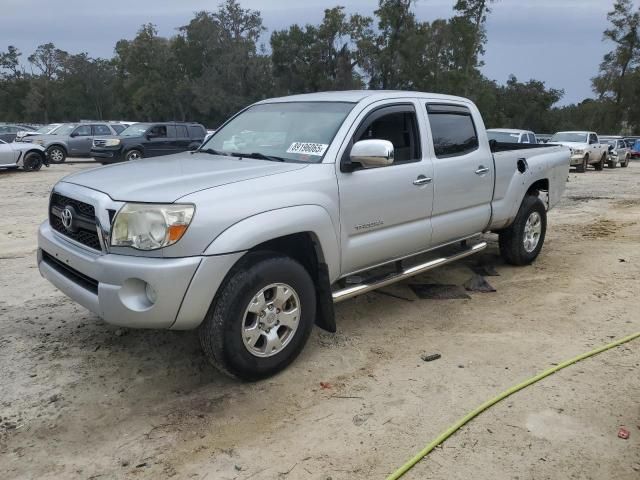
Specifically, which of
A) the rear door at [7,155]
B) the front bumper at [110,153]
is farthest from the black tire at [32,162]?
the front bumper at [110,153]

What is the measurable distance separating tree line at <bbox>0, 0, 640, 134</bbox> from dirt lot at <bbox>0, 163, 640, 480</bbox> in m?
36.7

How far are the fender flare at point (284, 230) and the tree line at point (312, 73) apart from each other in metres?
37.4

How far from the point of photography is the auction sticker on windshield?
3859 millimetres

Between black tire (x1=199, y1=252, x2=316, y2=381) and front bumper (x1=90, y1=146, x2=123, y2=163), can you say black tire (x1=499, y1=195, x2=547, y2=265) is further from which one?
front bumper (x1=90, y1=146, x2=123, y2=163)

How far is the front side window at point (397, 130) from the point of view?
422cm

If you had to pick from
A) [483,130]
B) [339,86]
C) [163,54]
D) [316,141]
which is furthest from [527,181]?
[163,54]

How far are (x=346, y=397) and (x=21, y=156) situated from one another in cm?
1723

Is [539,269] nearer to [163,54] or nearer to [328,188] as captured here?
[328,188]

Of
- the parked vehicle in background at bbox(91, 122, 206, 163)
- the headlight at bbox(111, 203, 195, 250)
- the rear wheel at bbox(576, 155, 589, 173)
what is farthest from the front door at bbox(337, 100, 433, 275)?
Result: the rear wheel at bbox(576, 155, 589, 173)

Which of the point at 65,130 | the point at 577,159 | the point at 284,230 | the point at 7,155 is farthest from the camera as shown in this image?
the point at 65,130

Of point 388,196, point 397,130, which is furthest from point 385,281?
point 397,130

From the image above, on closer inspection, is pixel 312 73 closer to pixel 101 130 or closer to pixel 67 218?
pixel 101 130

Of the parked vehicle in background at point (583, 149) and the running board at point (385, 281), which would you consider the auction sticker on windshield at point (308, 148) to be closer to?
the running board at point (385, 281)

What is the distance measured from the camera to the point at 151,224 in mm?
3061
